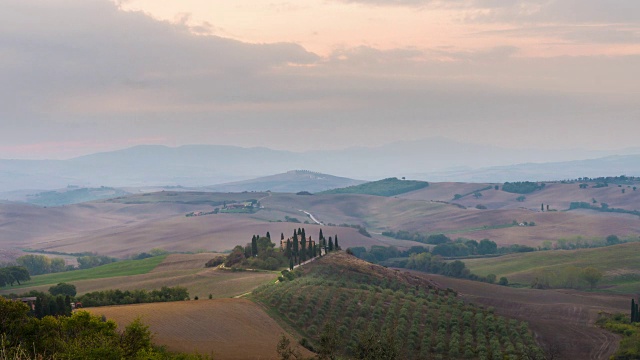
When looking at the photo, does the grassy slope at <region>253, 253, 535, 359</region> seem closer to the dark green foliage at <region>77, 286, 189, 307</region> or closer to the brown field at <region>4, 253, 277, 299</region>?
the brown field at <region>4, 253, 277, 299</region>

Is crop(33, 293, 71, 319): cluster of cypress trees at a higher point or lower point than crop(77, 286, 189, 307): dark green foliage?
higher

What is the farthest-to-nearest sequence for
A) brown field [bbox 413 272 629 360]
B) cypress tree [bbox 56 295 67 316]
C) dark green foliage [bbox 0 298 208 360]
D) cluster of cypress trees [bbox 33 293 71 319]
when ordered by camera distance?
brown field [bbox 413 272 629 360] → cypress tree [bbox 56 295 67 316] → cluster of cypress trees [bbox 33 293 71 319] → dark green foliage [bbox 0 298 208 360]

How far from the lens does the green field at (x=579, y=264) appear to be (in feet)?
516

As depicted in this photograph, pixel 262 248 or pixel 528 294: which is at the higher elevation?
pixel 262 248

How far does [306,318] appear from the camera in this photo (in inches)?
3310

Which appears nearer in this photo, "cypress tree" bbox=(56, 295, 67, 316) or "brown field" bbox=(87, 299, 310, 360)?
"brown field" bbox=(87, 299, 310, 360)

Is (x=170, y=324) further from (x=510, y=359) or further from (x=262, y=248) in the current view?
(x=262, y=248)

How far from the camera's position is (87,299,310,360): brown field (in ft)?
217

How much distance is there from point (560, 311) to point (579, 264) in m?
59.4

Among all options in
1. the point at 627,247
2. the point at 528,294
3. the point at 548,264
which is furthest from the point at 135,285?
the point at 627,247

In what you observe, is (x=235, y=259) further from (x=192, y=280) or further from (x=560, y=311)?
(x=560, y=311)

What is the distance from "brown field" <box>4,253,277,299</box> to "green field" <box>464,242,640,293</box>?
6920 cm

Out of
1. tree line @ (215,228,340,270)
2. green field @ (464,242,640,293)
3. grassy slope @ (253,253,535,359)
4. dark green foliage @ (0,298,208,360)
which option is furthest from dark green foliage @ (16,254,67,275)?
dark green foliage @ (0,298,208,360)

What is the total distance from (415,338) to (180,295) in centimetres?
2993
